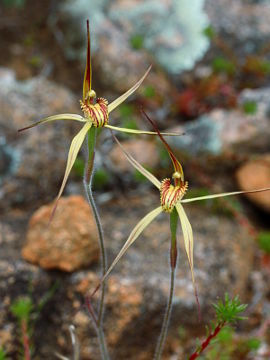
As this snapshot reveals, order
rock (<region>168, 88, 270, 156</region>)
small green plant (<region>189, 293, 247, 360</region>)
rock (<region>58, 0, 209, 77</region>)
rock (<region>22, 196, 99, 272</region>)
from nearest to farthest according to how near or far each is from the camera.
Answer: small green plant (<region>189, 293, 247, 360</region>) → rock (<region>22, 196, 99, 272</region>) → rock (<region>168, 88, 270, 156</region>) → rock (<region>58, 0, 209, 77</region>)

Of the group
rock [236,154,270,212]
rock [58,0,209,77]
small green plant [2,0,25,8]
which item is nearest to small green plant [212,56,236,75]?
rock [58,0,209,77]

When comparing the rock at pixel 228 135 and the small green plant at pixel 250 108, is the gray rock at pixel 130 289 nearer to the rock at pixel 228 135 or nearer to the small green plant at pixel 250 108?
the rock at pixel 228 135

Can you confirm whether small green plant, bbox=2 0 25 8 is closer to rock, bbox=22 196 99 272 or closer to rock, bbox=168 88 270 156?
rock, bbox=168 88 270 156

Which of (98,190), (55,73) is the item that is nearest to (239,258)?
(98,190)

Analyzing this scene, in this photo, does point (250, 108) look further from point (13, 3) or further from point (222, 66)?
point (13, 3)

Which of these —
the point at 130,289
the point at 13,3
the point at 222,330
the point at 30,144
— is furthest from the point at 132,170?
the point at 13,3

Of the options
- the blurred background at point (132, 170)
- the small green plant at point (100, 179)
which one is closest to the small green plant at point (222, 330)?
the blurred background at point (132, 170)

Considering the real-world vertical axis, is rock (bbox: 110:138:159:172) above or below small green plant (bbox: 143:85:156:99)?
below

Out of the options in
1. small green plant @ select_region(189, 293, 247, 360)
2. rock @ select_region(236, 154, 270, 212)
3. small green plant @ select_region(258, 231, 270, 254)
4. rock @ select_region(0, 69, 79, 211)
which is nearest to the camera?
small green plant @ select_region(189, 293, 247, 360)

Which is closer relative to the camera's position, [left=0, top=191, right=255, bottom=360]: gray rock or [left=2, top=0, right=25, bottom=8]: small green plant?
[left=0, top=191, right=255, bottom=360]: gray rock
